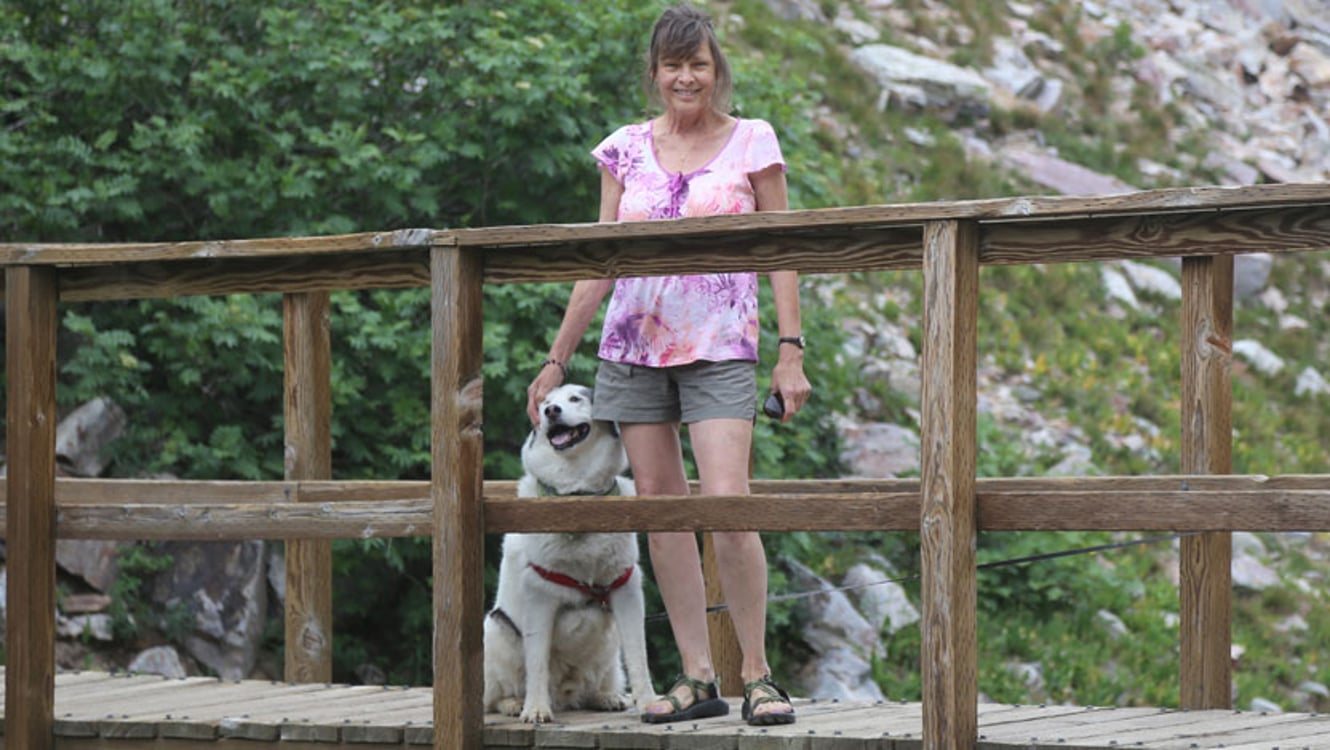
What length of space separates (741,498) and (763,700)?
2.12 ft

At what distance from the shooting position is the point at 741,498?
4793mm

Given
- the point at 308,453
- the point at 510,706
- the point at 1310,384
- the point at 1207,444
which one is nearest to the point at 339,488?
the point at 308,453

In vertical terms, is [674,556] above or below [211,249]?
below

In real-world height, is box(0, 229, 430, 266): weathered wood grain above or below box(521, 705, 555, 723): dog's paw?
above

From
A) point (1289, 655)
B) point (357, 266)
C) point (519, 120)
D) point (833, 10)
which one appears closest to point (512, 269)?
point (357, 266)

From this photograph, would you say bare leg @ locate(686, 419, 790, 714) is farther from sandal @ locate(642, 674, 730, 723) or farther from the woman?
sandal @ locate(642, 674, 730, 723)

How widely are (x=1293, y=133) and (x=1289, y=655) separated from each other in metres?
9.21

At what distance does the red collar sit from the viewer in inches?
218

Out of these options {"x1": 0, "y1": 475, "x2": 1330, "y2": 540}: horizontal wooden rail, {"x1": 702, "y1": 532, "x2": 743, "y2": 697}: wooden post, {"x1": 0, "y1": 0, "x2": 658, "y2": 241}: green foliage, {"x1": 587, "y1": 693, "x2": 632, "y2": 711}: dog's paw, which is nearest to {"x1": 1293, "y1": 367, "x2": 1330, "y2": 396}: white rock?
{"x1": 0, "y1": 0, "x2": 658, "y2": 241}: green foliage

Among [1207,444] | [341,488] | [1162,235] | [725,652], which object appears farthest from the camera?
[341,488]

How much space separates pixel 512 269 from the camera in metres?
5.20

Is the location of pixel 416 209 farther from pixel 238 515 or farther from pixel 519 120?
pixel 238 515

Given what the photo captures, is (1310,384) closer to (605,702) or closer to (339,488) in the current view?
(339,488)

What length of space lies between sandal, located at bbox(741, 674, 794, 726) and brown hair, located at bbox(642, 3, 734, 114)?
5.14 feet
